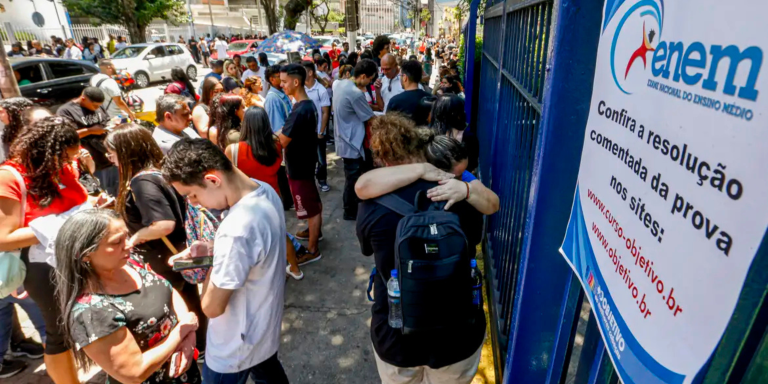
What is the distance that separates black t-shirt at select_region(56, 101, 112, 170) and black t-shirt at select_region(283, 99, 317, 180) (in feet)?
7.14

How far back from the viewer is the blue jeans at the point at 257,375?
2010mm

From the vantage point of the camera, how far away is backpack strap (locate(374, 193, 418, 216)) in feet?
5.58

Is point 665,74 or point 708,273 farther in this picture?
point 665,74

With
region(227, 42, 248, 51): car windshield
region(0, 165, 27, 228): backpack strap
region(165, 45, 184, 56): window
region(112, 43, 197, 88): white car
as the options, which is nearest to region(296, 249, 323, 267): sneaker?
region(0, 165, 27, 228): backpack strap

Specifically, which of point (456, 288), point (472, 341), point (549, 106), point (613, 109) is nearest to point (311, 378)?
point (472, 341)

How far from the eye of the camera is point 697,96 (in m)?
0.66

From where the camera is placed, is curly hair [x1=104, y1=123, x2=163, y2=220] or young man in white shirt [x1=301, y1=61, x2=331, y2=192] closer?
curly hair [x1=104, y1=123, x2=163, y2=220]

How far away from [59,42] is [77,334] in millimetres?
23134

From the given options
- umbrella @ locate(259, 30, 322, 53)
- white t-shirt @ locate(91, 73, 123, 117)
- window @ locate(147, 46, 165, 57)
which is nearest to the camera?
white t-shirt @ locate(91, 73, 123, 117)

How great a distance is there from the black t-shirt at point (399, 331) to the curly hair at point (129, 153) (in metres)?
1.53

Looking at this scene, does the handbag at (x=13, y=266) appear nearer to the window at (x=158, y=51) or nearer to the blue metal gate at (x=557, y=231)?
the blue metal gate at (x=557, y=231)

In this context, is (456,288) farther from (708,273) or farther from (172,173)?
(172,173)

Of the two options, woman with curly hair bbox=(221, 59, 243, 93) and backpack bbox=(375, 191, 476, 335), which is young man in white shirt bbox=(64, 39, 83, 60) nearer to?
woman with curly hair bbox=(221, 59, 243, 93)

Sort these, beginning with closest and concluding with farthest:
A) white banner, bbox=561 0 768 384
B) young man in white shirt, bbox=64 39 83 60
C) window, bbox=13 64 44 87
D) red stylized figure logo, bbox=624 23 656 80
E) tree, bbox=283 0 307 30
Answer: white banner, bbox=561 0 768 384 < red stylized figure logo, bbox=624 23 656 80 < window, bbox=13 64 44 87 < tree, bbox=283 0 307 30 < young man in white shirt, bbox=64 39 83 60
